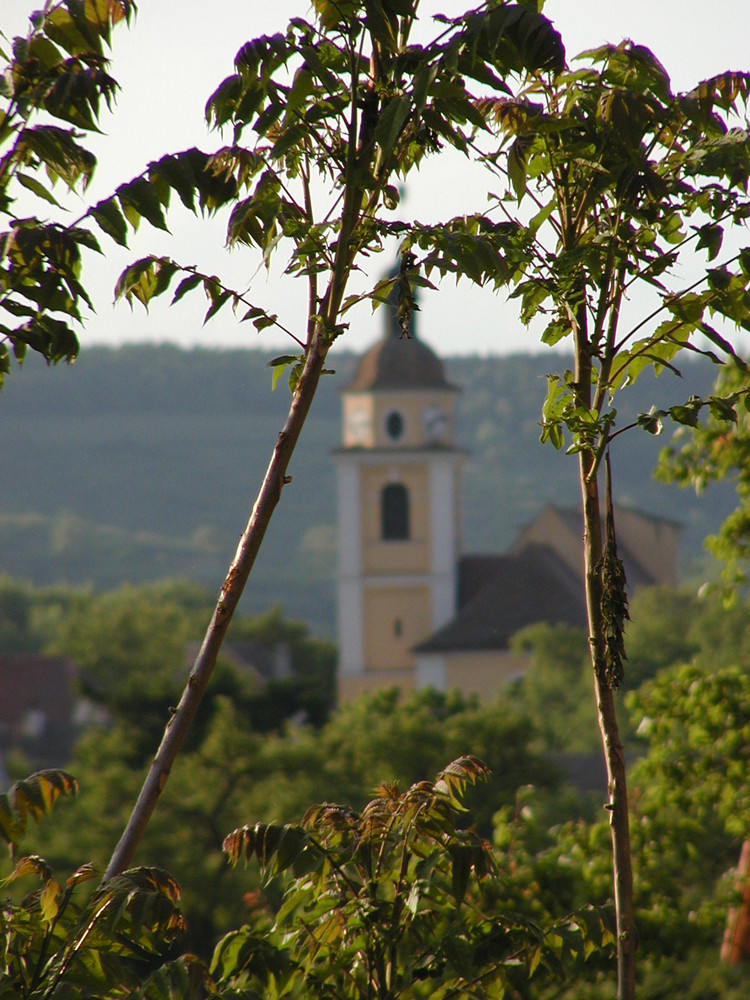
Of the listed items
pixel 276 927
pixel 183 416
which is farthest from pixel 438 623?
pixel 183 416

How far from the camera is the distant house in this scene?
7431cm

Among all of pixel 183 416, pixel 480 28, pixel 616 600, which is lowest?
pixel 616 600

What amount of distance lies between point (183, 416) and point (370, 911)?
12949cm

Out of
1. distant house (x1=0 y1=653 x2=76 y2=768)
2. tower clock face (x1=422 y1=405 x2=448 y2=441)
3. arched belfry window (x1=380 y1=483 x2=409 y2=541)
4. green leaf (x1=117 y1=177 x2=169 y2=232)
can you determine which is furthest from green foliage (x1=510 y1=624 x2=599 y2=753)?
green leaf (x1=117 y1=177 x2=169 y2=232)

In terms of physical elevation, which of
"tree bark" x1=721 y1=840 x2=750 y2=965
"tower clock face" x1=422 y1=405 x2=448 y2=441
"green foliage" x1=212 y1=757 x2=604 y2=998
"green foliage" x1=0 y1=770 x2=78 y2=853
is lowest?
"tree bark" x1=721 y1=840 x2=750 y2=965

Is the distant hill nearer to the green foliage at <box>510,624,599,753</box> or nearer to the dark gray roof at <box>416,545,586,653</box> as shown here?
the dark gray roof at <box>416,545,586,653</box>

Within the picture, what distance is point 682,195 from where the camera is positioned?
9.01ft

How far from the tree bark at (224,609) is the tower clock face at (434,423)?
5297cm

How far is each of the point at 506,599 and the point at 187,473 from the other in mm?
74941

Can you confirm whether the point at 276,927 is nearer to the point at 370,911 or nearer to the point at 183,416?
the point at 370,911

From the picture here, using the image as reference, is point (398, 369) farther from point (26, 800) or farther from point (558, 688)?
point (26, 800)

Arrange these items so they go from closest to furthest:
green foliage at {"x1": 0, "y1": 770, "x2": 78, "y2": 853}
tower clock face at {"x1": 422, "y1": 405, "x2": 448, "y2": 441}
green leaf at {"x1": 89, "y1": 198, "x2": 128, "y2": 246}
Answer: green leaf at {"x1": 89, "y1": 198, "x2": 128, "y2": 246}, green foliage at {"x1": 0, "y1": 770, "x2": 78, "y2": 853}, tower clock face at {"x1": 422, "y1": 405, "x2": 448, "y2": 441}

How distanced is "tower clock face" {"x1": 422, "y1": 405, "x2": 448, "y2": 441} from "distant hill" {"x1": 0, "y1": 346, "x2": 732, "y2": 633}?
61775mm

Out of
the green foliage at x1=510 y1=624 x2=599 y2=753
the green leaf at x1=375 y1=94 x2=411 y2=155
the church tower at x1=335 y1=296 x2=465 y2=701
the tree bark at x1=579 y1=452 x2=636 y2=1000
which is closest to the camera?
the green leaf at x1=375 y1=94 x2=411 y2=155
